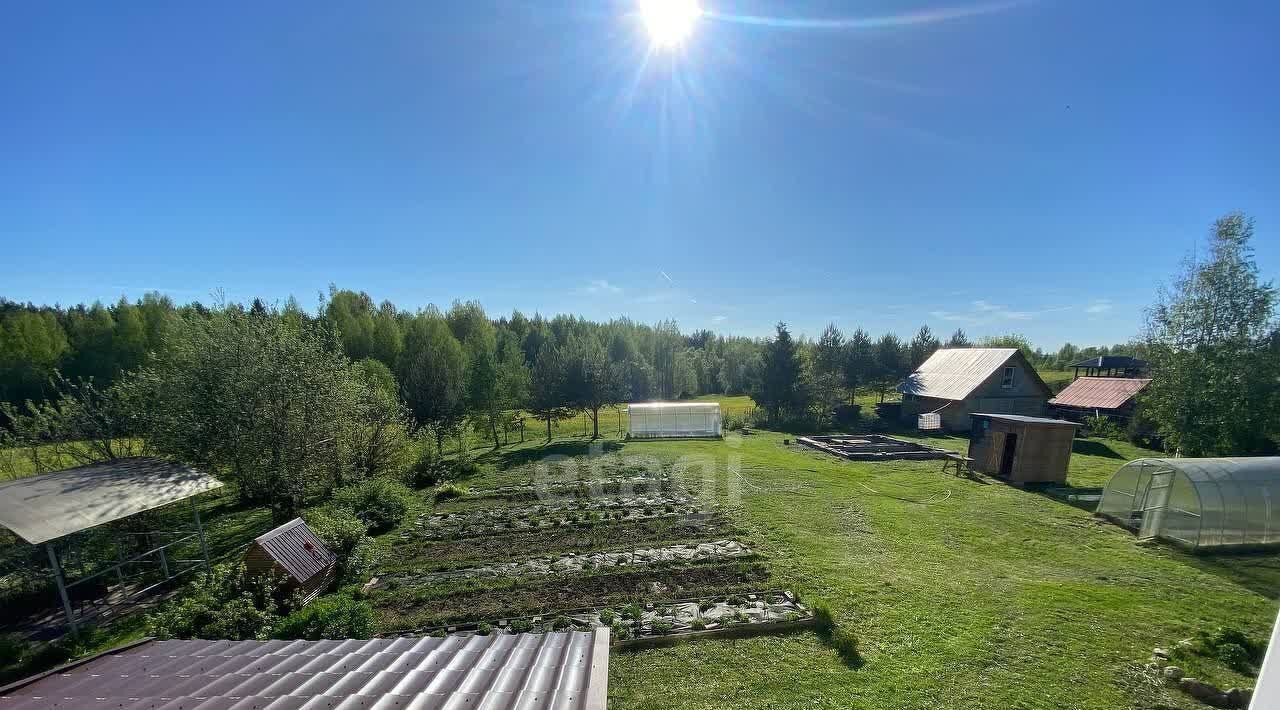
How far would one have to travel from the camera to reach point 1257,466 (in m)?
10.9

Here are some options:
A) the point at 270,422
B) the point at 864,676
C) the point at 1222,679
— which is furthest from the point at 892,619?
the point at 270,422

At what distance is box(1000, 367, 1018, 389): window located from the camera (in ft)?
94.7

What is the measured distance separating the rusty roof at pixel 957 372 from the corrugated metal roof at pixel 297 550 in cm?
3374

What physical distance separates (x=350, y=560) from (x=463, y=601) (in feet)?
10.3

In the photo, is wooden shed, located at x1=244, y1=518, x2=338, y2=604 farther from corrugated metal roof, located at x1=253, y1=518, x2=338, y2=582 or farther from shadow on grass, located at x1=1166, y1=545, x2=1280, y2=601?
shadow on grass, located at x1=1166, y1=545, x2=1280, y2=601

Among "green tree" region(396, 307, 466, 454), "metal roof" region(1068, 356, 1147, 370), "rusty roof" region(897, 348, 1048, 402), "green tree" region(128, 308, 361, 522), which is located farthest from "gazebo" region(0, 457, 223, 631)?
"metal roof" region(1068, 356, 1147, 370)

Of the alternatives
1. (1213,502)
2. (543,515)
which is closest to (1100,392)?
(1213,502)

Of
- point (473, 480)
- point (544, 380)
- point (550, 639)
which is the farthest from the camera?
point (544, 380)

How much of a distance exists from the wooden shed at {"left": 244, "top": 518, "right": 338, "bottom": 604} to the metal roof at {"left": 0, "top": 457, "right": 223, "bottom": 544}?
2384mm

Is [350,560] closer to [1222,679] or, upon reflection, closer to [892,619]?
[892,619]

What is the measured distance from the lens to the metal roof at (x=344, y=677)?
11.5ft

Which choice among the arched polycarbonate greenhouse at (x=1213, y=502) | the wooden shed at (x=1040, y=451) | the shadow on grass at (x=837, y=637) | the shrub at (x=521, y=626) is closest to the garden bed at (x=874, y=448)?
the wooden shed at (x=1040, y=451)

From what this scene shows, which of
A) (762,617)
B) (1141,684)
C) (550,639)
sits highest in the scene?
(550,639)

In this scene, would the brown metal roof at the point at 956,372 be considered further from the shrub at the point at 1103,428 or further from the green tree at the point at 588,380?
the green tree at the point at 588,380
